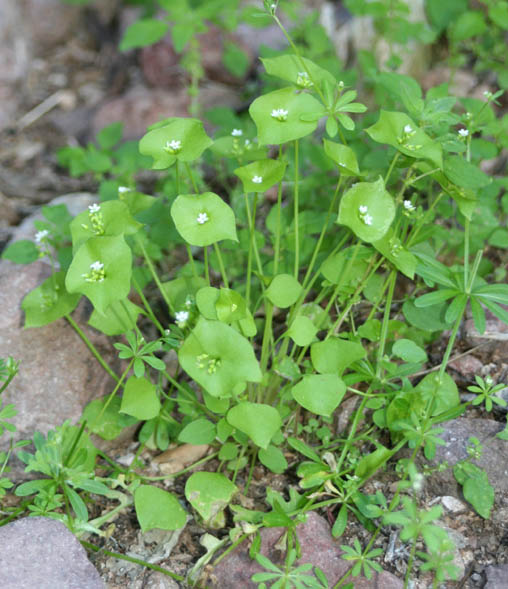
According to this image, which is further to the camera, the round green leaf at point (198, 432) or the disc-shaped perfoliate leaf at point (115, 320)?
the disc-shaped perfoliate leaf at point (115, 320)

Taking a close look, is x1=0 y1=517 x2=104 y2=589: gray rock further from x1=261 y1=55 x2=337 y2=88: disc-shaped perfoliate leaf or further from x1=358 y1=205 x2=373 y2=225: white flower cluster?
x1=261 y1=55 x2=337 y2=88: disc-shaped perfoliate leaf

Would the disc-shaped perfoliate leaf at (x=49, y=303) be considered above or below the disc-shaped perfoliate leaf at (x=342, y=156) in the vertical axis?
below

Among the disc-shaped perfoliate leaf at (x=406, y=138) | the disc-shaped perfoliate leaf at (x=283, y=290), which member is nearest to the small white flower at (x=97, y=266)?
the disc-shaped perfoliate leaf at (x=283, y=290)

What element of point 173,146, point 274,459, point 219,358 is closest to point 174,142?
point 173,146

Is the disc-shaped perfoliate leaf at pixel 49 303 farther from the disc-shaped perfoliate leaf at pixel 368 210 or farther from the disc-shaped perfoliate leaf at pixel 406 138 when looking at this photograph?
the disc-shaped perfoliate leaf at pixel 406 138

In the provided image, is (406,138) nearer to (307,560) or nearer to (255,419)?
(255,419)

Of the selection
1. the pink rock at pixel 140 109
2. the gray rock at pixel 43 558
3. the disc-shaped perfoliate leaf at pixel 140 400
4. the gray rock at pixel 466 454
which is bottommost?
the gray rock at pixel 466 454

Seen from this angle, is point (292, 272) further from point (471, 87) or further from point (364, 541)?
point (471, 87)
